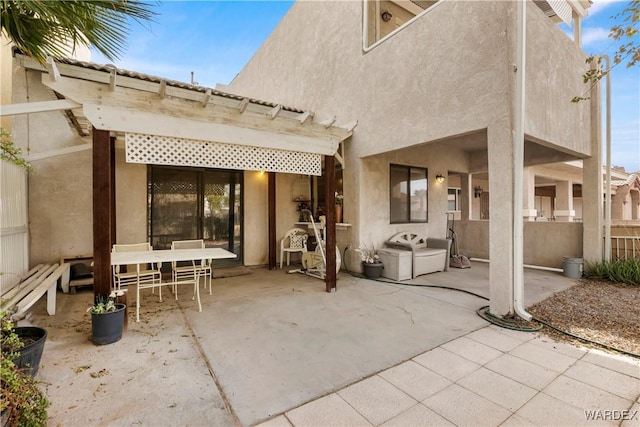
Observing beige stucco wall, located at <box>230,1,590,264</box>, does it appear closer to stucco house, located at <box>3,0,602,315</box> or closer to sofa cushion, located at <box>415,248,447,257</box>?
stucco house, located at <box>3,0,602,315</box>

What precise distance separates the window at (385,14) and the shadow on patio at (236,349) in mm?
5439

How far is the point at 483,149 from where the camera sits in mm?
7945

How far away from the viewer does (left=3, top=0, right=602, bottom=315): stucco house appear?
364 cm

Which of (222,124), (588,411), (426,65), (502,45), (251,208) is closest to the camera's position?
(588,411)

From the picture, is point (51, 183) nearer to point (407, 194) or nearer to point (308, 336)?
point (308, 336)

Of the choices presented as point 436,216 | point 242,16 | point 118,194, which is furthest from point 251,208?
point 242,16

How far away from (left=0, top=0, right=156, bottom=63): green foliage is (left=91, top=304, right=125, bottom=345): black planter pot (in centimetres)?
244

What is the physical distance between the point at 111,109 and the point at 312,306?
3617mm

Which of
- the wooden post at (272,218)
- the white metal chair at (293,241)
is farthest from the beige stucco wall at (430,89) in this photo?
the wooden post at (272,218)

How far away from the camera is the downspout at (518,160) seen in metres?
3.57

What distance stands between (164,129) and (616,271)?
8301 mm

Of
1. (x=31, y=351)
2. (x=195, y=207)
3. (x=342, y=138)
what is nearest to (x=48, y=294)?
(x=31, y=351)

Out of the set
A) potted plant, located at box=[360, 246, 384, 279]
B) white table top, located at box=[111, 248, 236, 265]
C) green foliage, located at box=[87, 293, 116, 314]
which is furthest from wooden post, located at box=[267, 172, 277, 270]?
green foliage, located at box=[87, 293, 116, 314]

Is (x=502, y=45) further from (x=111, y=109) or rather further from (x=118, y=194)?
(x=118, y=194)
